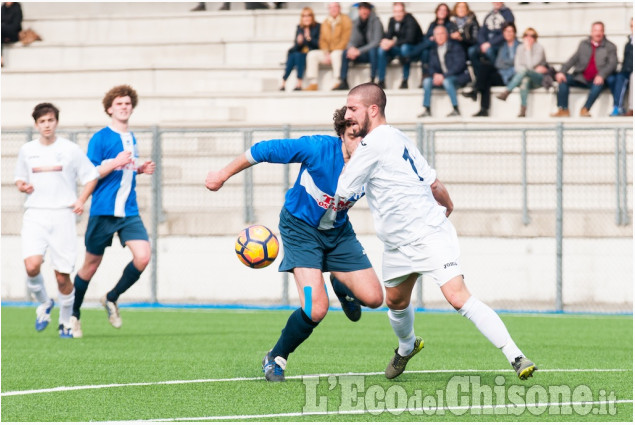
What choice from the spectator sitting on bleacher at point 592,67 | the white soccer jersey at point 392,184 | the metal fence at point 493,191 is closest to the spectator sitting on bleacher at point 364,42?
the metal fence at point 493,191

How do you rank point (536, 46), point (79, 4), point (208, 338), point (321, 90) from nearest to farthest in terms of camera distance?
point (208, 338) → point (536, 46) → point (321, 90) → point (79, 4)

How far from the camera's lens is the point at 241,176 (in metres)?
18.1

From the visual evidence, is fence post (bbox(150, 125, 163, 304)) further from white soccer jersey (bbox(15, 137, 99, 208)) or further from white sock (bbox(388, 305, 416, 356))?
white sock (bbox(388, 305, 416, 356))

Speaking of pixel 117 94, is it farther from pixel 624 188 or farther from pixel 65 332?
pixel 624 188

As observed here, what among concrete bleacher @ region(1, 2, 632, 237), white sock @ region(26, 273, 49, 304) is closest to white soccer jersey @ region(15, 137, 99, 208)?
white sock @ region(26, 273, 49, 304)

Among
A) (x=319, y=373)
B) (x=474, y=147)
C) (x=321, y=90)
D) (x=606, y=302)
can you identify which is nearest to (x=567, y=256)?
(x=606, y=302)

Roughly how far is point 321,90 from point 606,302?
279 inches

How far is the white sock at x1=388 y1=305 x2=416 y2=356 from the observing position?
810cm

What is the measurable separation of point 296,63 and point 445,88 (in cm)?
296

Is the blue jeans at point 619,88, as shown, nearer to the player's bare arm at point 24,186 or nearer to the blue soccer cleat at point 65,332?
the blue soccer cleat at point 65,332

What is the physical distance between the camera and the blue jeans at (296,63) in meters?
21.1

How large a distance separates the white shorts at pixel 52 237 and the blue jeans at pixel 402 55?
9655mm

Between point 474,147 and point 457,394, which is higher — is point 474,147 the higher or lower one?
the higher one

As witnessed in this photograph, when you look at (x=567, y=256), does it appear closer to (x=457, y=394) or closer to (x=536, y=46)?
(x=536, y=46)
